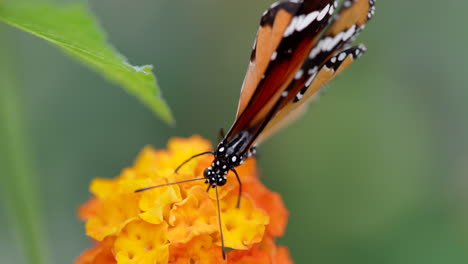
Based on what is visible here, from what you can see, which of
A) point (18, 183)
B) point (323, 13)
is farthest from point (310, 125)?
point (18, 183)

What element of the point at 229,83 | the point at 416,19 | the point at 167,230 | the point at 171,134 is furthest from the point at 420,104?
the point at 167,230

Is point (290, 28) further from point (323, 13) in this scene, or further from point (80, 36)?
point (80, 36)

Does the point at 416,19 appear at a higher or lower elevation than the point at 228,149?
higher

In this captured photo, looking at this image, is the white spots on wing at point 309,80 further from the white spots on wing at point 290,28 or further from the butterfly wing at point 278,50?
the white spots on wing at point 290,28

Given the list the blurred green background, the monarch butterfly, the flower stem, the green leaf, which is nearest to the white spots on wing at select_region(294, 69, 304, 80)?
the monarch butterfly

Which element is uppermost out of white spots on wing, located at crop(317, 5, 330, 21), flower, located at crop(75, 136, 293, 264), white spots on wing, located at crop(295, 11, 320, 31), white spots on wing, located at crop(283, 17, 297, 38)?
white spots on wing, located at crop(317, 5, 330, 21)

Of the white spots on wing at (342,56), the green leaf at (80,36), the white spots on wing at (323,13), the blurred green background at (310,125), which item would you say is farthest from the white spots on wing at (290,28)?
the blurred green background at (310,125)

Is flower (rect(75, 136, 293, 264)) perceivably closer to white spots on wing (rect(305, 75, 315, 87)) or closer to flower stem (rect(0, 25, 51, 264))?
flower stem (rect(0, 25, 51, 264))

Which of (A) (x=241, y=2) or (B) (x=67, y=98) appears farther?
(A) (x=241, y=2)

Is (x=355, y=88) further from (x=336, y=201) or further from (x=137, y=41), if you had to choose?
(x=137, y=41)
